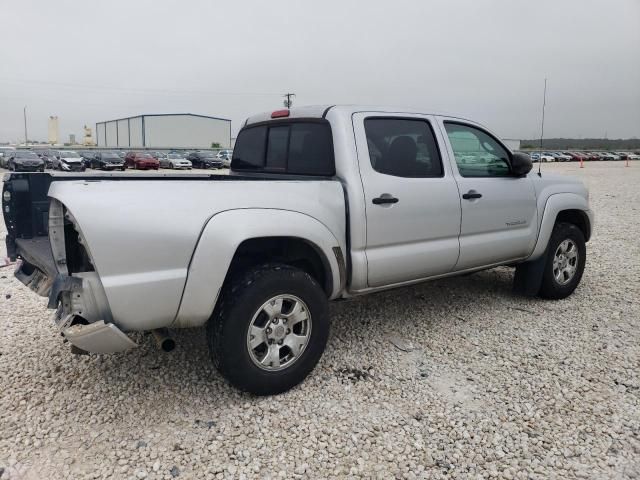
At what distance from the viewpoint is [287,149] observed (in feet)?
13.5

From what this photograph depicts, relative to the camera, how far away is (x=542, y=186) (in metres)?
4.98

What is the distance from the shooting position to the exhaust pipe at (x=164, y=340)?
9.53 feet

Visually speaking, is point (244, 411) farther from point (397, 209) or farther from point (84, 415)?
point (397, 209)

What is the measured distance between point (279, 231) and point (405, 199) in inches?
43.9

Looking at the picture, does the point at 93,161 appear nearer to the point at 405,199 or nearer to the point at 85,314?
the point at 405,199

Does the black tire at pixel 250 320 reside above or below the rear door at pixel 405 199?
below

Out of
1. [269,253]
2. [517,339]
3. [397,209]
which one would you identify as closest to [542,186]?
[517,339]

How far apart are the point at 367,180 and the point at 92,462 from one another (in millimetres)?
2361

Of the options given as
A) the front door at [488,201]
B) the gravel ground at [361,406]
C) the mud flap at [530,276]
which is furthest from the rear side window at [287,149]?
the mud flap at [530,276]

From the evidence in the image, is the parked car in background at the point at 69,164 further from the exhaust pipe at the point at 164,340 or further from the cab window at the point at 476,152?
the exhaust pipe at the point at 164,340

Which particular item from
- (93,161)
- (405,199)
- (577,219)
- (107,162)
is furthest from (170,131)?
(405,199)

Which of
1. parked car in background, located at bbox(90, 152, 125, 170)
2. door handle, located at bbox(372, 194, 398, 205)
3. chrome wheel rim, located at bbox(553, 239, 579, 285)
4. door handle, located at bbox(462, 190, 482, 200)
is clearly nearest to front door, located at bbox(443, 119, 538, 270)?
door handle, located at bbox(462, 190, 482, 200)

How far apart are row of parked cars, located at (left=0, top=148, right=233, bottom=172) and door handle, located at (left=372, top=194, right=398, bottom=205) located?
102 feet

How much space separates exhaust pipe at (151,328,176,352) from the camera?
291cm
